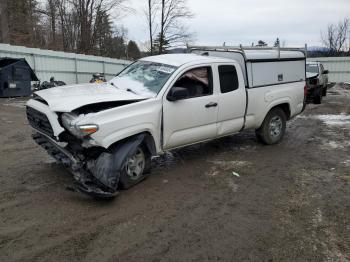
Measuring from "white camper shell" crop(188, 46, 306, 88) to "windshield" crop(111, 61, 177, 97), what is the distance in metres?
1.88

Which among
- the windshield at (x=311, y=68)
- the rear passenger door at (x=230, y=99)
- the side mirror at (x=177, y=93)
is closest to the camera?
the side mirror at (x=177, y=93)

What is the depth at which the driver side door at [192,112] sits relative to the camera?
5820mm

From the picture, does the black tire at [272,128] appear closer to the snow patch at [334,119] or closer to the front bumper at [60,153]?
the snow patch at [334,119]

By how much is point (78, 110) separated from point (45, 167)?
1.90 m

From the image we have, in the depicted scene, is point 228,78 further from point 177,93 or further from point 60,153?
point 60,153

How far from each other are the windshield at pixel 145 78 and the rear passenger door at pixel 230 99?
1095 mm

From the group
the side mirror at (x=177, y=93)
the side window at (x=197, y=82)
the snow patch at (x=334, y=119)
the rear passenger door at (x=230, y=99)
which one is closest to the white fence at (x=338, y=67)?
the snow patch at (x=334, y=119)

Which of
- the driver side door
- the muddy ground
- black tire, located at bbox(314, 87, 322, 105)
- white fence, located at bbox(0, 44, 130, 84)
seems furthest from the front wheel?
white fence, located at bbox(0, 44, 130, 84)

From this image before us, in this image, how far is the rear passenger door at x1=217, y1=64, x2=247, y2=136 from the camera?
676 centimetres

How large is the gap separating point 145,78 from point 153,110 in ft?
3.30

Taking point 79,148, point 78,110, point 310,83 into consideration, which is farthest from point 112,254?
point 310,83

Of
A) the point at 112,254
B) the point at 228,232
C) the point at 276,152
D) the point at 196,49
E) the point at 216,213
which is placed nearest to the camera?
the point at 112,254

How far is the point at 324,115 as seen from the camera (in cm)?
1358

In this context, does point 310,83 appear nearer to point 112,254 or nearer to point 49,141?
point 49,141
